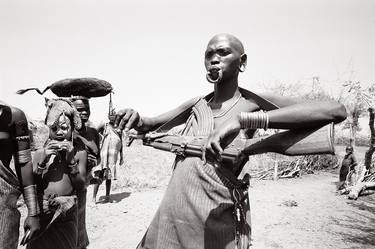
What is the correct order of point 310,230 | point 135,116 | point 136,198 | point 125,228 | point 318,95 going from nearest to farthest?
point 135,116
point 125,228
point 310,230
point 136,198
point 318,95

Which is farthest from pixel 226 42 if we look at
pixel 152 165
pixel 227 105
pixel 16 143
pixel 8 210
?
pixel 152 165

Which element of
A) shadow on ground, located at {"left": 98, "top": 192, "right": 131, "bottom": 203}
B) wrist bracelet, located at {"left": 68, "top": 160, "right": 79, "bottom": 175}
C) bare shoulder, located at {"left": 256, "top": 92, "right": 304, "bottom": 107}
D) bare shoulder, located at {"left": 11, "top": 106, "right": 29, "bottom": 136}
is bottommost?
shadow on ground, located at {"left": 98, "top": 192, "right": 131, "bottom": 203}

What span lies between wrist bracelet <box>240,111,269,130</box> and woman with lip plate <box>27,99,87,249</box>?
6.20 ft

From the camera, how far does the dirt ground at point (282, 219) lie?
6285 millimetres

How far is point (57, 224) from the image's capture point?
9.93 feet

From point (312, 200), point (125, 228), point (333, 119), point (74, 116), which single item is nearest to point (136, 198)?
point (125, 228)

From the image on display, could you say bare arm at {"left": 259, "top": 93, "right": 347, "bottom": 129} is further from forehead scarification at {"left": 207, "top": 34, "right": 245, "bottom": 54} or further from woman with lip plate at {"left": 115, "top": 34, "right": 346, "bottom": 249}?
forehead scarification at {"left": 207, "top": 34, "right": 245, "bottom": 54}

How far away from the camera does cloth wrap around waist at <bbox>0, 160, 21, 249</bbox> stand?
2395 millimetres

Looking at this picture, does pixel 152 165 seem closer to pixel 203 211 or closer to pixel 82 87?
pixel 82 87

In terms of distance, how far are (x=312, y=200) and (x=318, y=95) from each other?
12.5m

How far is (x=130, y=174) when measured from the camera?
13734mm

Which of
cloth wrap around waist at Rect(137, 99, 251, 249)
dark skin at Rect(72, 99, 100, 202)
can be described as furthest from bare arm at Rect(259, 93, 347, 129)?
dark skin at Rect(72, 99, 100, 202)

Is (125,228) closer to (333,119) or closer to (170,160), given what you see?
(333,119)

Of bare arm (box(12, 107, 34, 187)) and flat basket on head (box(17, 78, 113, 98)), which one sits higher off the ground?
flat basket on head (box(17, 78, 113, 98))
